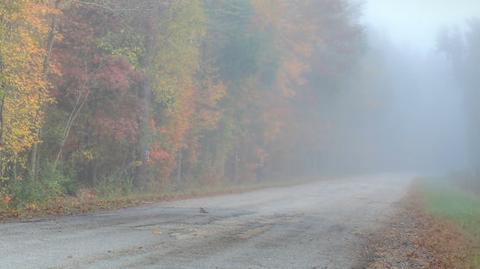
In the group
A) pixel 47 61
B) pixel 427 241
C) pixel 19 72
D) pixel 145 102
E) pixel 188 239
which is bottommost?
pixel 427 241

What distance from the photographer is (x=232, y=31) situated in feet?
105

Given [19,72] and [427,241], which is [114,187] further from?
[427,241]

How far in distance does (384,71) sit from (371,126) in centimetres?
1008

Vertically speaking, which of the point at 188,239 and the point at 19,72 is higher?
the point at 19,72

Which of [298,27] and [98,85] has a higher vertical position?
[298,27]

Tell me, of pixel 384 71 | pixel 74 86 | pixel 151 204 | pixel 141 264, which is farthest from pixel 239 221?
pixel 384 71

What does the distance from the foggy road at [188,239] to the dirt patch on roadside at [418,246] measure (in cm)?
48

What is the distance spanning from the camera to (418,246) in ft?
37.5

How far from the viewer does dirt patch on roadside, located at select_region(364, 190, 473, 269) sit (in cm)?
947

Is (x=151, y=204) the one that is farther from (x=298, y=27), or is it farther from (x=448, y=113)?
(x=448, y=113)

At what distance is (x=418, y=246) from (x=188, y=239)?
5.01m

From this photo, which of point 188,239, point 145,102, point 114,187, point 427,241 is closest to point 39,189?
point 114,187

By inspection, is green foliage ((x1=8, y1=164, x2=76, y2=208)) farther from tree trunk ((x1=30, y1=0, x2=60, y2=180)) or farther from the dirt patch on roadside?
the dirt patch on roadside

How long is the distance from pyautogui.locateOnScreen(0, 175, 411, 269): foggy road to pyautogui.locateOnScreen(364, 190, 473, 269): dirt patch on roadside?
0.48 metres
